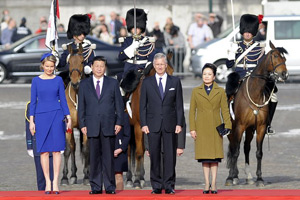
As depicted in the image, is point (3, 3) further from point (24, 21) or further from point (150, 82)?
point (150, 82)

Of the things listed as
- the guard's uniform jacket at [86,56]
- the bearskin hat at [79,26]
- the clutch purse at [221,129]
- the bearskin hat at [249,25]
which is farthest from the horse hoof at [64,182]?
the bearskin hat at [249,25]

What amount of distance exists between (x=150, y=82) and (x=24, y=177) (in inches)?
172

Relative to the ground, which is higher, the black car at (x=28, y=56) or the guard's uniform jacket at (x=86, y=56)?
the guard's uniform jacket at (x=86, y=56)

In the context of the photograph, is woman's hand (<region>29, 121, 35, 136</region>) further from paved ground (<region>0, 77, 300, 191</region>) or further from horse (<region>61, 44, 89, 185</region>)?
horse (<region>61, 44, 89, 185</region>)

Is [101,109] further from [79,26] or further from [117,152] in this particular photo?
[79,26]

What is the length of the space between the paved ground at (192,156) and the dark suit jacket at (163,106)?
2.46 metres

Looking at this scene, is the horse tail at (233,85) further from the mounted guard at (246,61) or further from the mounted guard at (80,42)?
the mounted guard at (80,42)

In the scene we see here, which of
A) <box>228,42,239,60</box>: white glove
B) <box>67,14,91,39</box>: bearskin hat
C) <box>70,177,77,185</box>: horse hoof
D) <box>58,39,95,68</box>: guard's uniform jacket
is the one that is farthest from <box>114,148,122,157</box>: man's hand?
<box>228,42,239,60</box>: white glove

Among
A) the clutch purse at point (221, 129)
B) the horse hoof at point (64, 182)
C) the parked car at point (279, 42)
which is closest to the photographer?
the clutch purse at point (221, 129)

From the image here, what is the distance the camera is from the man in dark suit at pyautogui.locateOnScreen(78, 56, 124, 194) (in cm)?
1305

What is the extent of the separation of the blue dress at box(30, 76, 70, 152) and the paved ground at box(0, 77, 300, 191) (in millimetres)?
2649

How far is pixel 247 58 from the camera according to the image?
55.0 feet

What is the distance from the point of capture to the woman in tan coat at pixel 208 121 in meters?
13.4

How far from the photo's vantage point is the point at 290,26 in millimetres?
32719
